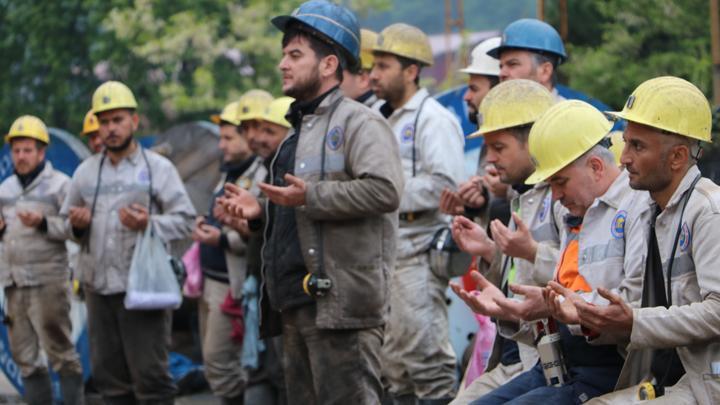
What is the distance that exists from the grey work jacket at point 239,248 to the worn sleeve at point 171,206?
32 cm

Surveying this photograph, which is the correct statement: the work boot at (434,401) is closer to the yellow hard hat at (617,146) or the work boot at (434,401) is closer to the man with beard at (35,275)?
the yellow hard hat at (617,146)

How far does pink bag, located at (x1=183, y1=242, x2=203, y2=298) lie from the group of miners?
148mm

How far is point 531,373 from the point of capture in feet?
19.7

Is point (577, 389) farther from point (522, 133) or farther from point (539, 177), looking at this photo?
point (522, 133)

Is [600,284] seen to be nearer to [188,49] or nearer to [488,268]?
[488,268]

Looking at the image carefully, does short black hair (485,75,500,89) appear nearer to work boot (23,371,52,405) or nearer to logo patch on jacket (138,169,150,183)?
logo patch on jacket (138,169,150,183)

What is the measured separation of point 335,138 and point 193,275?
388 centimetres

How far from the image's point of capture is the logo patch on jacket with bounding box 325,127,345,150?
22.4 feet

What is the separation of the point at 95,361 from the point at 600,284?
15.8ft

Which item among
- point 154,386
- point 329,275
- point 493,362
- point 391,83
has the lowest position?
point 154,386

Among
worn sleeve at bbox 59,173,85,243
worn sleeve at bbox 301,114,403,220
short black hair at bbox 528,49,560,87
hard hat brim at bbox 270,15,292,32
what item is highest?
hard hat brim at bbox 270,15,292,32

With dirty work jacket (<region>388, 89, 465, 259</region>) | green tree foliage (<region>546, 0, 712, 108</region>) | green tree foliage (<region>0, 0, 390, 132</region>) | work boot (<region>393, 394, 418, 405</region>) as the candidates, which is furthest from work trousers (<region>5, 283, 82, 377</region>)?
green tree foliage (<region>0, 0, 390, 132</region>)

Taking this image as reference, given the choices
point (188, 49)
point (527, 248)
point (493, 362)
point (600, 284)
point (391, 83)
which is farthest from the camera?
point (188, 49)

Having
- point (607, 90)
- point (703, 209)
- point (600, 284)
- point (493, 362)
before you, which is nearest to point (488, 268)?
point (493, 362)
